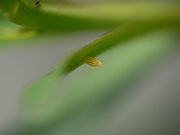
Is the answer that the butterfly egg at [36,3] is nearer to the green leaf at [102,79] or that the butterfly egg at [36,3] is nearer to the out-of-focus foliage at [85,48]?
the out-of-focus foliage at [85,48]

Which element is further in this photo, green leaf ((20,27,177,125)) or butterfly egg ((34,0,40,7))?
green leaf ((20,27,177,125))

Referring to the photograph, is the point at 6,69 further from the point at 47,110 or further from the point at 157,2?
the point at 157,2

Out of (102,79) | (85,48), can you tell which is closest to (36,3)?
(85,48)

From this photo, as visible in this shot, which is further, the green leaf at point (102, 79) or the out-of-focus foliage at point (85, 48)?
the green leaf at point (102, 79)

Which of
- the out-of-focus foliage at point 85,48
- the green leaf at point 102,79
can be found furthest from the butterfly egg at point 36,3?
the green leaf at point 102,79

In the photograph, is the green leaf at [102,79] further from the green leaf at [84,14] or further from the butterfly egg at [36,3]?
the butterfly egg at [36,3]

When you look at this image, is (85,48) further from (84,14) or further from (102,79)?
(102,79)

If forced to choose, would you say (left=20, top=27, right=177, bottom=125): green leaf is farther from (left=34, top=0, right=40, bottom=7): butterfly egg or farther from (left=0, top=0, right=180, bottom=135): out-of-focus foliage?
(left=34, top=0, right=40, bottom=7): butterfly egg

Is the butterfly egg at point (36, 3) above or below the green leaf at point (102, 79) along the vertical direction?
below

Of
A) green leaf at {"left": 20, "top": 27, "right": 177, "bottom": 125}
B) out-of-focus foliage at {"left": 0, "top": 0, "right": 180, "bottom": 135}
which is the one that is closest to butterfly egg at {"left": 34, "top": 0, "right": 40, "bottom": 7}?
out-of-focus foliage at {"left": 0, "top": 0, "right": 180, "bottom": 135}

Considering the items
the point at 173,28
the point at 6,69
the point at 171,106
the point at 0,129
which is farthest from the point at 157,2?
the point at 6,69

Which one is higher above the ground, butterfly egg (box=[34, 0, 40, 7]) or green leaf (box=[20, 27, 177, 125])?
green leaf (box=[20, 27, 177, 125])

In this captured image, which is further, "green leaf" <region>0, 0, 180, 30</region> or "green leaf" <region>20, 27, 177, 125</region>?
"green leaf" <region>20, 27, 177, 125</region>
